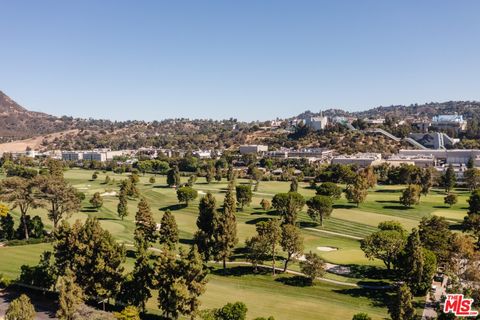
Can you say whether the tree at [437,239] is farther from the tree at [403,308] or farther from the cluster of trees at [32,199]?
the cluster of trees at [32,199]

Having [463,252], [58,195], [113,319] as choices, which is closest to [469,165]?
[463,252]

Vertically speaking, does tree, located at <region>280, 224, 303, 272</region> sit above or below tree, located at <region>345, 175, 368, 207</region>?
below

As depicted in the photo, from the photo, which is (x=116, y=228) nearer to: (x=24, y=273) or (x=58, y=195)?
(x=58, y=195)

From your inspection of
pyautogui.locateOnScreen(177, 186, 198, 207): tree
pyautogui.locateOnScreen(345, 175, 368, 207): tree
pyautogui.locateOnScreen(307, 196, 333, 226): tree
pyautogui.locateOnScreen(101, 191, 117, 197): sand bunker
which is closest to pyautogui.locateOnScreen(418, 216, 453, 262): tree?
pyautogui.locateOnScreen(307, 196, 333, 226): tree

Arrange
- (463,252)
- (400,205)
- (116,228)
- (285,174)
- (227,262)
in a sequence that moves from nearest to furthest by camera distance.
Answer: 1. (463,252)
2. (227,262)
3. (116,228)
4. (400,205)
5. (285,174)

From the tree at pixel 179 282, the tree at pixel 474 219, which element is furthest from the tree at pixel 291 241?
the tree at pixel 474 219

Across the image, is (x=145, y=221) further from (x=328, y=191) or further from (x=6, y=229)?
(x=328, y=191)

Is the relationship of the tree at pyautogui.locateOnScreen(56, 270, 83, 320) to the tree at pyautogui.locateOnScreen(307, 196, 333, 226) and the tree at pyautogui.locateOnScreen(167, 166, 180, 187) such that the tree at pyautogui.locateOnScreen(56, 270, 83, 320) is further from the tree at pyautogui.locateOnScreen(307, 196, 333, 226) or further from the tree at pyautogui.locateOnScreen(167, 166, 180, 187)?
the tree at pyautogui.locateOnScreen(167, 166, 180, 187)
